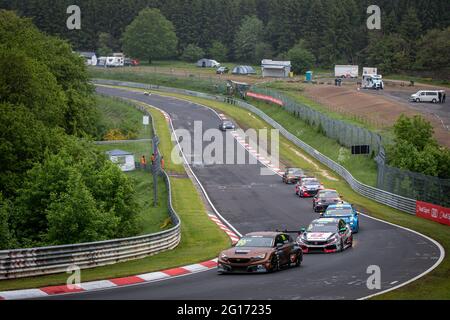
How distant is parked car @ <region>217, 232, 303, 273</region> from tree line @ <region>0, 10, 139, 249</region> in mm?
9391

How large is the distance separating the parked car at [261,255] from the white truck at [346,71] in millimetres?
112774

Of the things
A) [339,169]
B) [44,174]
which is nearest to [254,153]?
[339,169]

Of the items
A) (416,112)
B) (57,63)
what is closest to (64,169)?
(57,63)

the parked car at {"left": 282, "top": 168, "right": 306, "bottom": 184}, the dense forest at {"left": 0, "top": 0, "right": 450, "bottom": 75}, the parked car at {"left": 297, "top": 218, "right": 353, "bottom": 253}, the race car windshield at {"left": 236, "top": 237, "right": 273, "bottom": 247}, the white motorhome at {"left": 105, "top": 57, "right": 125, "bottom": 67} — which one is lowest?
the parked car at {"left": 282, "top": 168, "right": 306, "bottom": 184}

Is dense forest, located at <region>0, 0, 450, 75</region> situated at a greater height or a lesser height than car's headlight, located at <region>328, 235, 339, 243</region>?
greater

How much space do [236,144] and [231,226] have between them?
130 feet

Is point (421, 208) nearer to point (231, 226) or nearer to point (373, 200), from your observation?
point (373, 200)

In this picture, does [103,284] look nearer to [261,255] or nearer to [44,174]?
[261,255]

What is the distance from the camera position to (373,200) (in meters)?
55.9

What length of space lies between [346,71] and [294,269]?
375ft

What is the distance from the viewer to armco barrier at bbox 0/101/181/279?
26812 millimetres

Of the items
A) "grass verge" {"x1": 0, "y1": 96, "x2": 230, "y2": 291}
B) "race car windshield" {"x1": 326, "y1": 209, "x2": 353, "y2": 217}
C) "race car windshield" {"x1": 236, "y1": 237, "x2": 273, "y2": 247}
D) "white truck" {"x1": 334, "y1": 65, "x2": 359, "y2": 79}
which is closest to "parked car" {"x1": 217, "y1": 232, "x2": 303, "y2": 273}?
"race car windshield" {"x1": 236, "y1": 237, "x2": 273, "y2": 247}

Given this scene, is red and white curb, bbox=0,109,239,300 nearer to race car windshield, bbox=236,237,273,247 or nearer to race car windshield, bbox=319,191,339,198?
race car windshield, bbox=236,237,273,247
